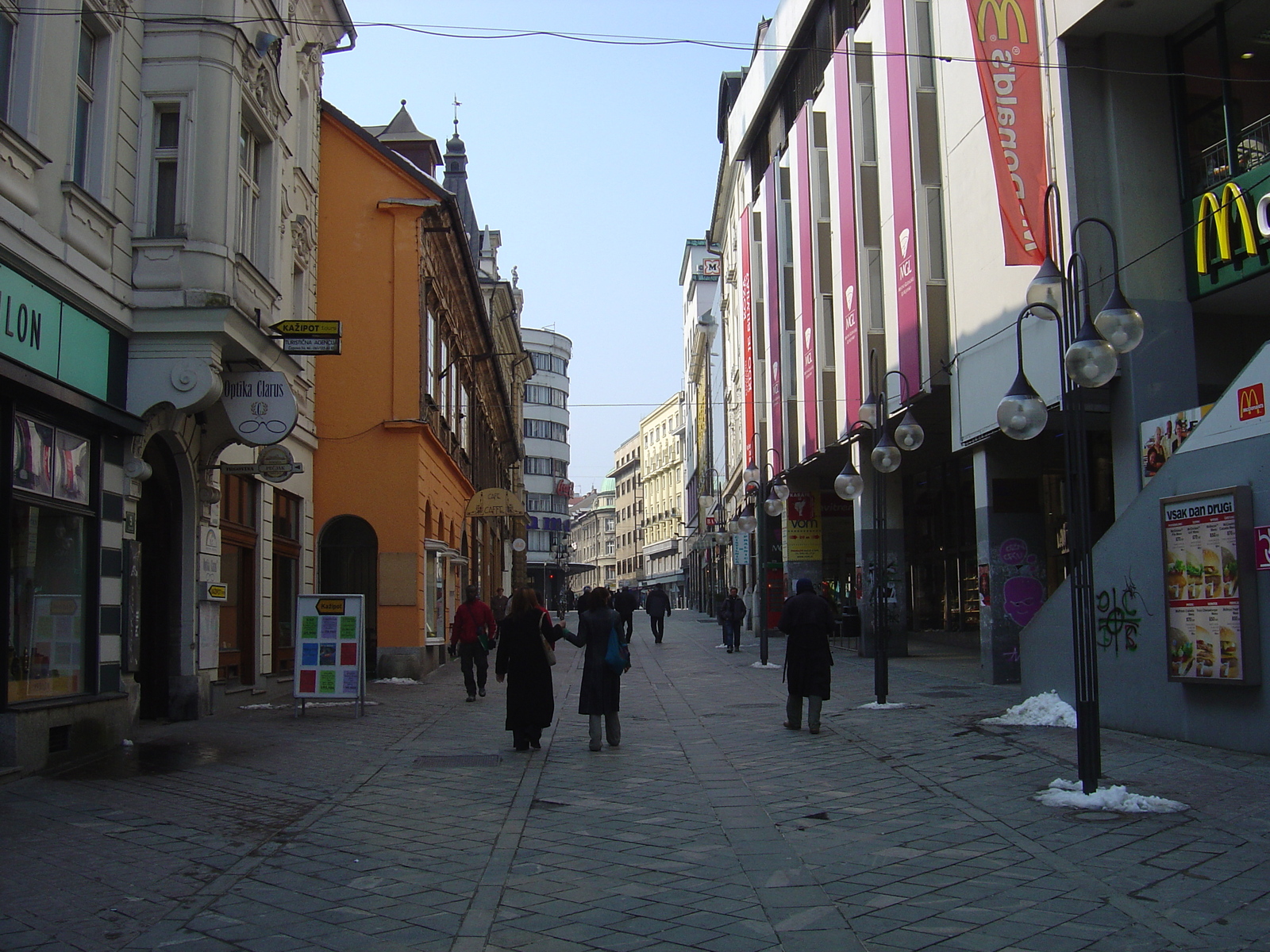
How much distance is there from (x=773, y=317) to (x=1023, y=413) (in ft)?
93.1

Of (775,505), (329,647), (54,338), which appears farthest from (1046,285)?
(775,505)

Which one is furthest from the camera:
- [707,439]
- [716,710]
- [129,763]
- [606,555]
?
[606,555]

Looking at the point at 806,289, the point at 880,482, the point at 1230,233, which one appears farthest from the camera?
the point at 806,289

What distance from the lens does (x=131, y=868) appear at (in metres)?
6.75

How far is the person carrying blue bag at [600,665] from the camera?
11797 mm

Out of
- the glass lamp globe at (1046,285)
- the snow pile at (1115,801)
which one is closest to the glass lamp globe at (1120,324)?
the glass lamp globe at (1046,285)

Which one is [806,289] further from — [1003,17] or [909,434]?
[909,434]

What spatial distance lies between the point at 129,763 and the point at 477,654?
7.44m

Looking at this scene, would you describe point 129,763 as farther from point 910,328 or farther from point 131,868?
point 910,328

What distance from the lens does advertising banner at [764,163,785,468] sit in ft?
116

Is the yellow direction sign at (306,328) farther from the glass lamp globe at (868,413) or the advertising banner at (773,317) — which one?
the advertising banner at (773,317)

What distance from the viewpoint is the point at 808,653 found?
1308 cm

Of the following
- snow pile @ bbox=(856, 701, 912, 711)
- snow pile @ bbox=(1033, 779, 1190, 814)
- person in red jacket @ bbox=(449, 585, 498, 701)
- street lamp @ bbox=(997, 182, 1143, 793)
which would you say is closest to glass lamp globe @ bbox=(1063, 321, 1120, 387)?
street lamp @ bbox=(997, 182, 1143, 793)

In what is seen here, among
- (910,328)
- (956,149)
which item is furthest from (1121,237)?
(910,328)
